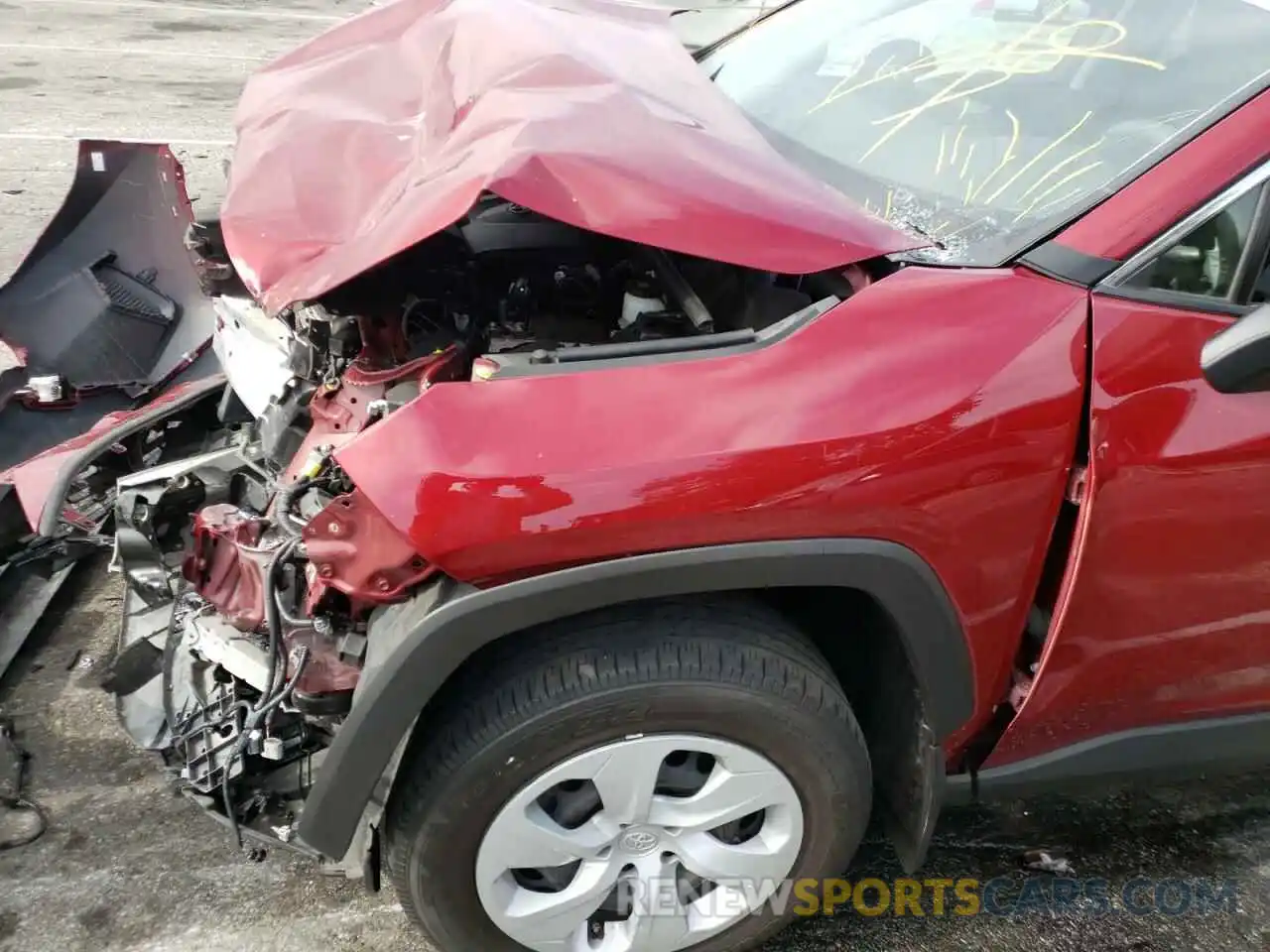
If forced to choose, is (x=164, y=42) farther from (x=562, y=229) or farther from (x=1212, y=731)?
(x=1212, y=731)

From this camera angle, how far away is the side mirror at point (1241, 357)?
150cm

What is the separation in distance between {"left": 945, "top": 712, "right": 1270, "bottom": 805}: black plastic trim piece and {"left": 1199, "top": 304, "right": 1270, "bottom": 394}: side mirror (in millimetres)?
742

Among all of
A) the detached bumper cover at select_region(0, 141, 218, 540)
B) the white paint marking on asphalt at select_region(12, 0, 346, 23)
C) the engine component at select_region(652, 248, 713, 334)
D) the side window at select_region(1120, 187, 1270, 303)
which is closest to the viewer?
the side window at select_region(1120, 187, 1270, 303)

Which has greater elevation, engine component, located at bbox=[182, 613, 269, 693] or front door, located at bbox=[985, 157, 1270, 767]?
front door, located at bbox=[985, 157, 1270, 767]

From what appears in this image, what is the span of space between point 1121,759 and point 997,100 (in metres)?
1.39

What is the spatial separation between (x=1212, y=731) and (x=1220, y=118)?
3.86 ft

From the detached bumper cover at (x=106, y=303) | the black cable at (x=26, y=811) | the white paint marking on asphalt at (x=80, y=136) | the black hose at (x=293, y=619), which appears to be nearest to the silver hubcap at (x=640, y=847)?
the black hose at (x=293, y=619)

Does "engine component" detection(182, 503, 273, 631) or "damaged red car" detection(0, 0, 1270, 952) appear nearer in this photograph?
"damaged red car" detection(0, 0, 1270, 952)

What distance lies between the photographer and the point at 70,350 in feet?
A: 10.3

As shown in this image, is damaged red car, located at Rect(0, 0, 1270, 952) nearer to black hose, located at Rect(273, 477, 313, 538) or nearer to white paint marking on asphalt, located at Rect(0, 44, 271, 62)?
black hose, located at Rect(273, 477, 313, 538)

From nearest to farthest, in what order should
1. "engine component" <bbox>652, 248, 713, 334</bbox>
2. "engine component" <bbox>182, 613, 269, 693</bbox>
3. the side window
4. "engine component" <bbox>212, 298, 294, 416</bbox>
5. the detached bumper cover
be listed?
the side window, "engine component" <bbox>652, 248, 713, 334</bbox>, "engine component" <bbox>182, 613, 269, 693</bbox>, "engine component" <bbox>212, 298, 294, 416</bbox>, the detached bumper cover

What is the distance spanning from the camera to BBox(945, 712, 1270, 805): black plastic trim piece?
6.23 feet

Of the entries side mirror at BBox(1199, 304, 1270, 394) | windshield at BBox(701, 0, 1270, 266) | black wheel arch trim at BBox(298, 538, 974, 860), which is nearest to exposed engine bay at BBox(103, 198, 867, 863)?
black wheel arch trim at BBox(298, 538, 974, 860)

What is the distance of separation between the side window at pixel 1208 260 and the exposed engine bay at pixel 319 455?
0.49m
